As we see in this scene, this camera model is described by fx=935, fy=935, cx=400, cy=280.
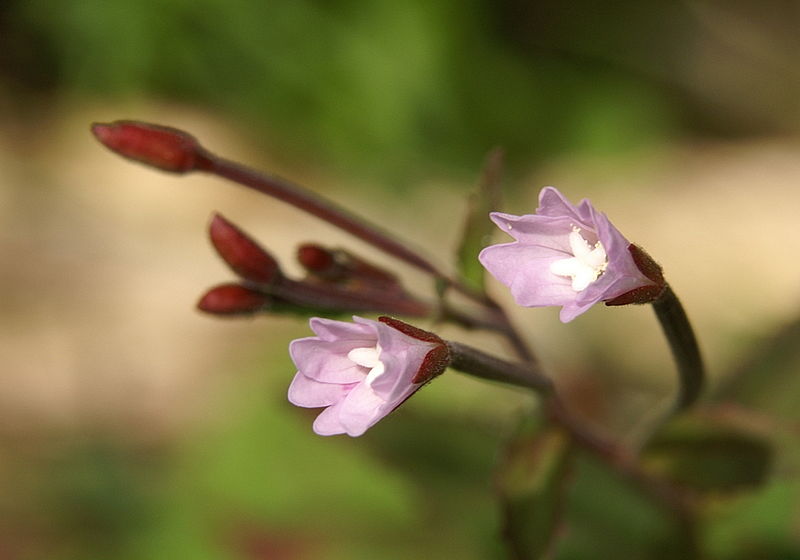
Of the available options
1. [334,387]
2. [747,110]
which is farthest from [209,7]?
[334,387]

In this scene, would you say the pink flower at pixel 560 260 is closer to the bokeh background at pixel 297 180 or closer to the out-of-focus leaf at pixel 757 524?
the out-of-focus leaf at pixel 757 524

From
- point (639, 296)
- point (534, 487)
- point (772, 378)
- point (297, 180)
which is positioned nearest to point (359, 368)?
point (639, 296)

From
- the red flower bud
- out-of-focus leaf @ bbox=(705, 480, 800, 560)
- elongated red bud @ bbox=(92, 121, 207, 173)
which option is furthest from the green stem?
elongated red bud @ bbox=(92, 121, 207, 173)

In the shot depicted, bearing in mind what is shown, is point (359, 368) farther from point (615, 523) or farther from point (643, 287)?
point (615, 523)

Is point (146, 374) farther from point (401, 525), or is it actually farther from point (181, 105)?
point (401, 525)

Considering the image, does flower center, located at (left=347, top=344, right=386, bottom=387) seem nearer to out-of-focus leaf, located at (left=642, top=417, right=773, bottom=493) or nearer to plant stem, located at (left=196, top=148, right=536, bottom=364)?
plant stem, located at (left=196, top=148, right=536, bottom=364)

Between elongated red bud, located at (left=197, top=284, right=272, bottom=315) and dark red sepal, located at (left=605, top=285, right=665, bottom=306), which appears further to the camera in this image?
elongated red bud, located at (left=197, top=284, right=272, bottom=315)

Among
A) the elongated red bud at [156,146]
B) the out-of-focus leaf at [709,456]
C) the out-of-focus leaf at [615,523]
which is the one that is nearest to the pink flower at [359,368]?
the elongated red bud at [156,146]
